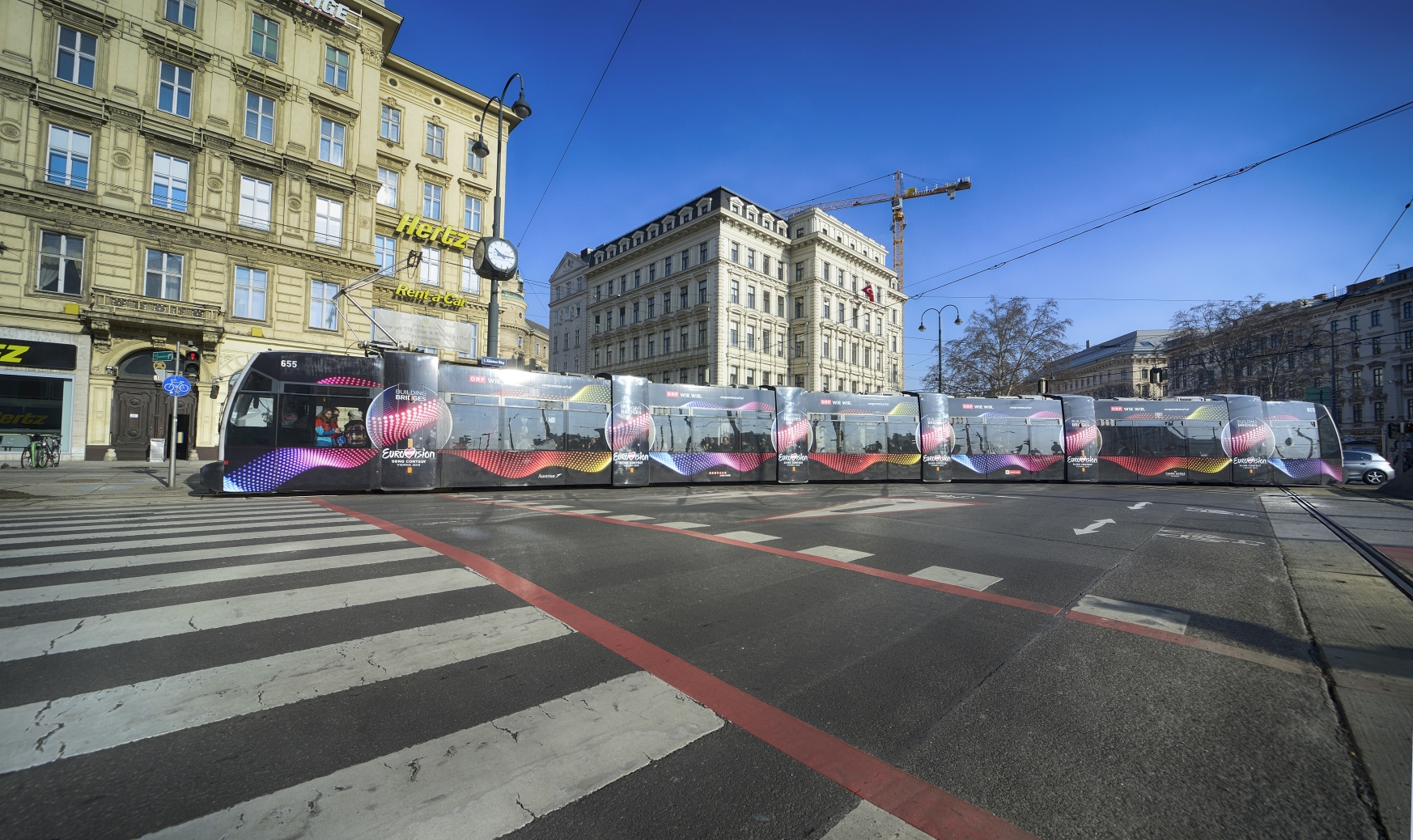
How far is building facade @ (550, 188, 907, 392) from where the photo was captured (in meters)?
47.8

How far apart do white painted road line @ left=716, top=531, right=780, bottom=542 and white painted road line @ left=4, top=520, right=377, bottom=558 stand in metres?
5.16

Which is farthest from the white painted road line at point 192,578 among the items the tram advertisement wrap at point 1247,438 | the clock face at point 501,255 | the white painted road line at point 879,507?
Answer: the tram advertisement wrap at point 1247,438

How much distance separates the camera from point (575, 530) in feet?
26.6

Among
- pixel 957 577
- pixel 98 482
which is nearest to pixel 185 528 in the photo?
pixel 957 577

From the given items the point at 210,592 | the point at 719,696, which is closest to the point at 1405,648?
the point at 719,696

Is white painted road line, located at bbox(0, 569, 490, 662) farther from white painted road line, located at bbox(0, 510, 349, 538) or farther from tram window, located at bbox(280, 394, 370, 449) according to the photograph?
tram window, located at bbox(280, 394, 370, 449)

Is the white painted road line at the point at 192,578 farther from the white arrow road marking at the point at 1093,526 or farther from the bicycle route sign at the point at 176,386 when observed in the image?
the bicycle route sign at the point at 176,386

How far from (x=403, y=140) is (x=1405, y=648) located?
34438 mm

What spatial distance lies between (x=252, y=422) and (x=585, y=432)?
790 centimetres

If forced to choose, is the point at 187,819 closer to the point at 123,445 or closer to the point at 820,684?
the point at 820,684

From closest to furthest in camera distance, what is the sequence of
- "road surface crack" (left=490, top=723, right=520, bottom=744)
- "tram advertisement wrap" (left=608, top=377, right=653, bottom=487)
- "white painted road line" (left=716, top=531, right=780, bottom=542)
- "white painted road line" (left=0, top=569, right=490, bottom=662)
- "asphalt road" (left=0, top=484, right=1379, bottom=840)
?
"asphalt road" (left=0, top=484, right=1379, bottom=840), "road surface crack" (left=490, top=723, right=520, bottom=744), "white painted road line" (left=0, top=569, right=490, bottom=662), "white painted road line" (left=716, top=531, right=780, bottom=542), "tram advertisement wrap" (left=608, top=377, right=653, bottom=487)

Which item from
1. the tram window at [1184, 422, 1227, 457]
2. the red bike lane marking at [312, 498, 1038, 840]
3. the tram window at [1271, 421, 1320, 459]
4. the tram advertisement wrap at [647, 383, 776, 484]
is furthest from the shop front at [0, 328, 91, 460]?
the tram window at [1271, 421, 1320, 459]

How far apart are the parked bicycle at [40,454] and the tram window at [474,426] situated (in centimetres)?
1487

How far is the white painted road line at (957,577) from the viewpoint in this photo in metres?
5.35
